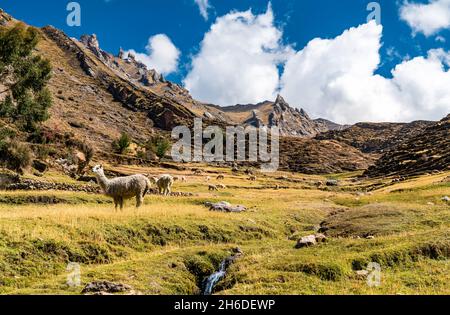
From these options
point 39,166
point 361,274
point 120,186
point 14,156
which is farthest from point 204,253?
point 39,166

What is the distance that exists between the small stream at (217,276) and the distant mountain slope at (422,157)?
98788 mm

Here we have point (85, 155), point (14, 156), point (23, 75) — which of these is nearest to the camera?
point (14, 156)

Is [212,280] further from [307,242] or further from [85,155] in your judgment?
[85,155]

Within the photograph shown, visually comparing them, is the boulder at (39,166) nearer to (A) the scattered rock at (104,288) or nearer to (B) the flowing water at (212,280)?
(B) the flowing water at (212,280)

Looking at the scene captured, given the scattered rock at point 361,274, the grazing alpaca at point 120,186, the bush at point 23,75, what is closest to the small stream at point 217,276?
the scattered rock at point 361,274

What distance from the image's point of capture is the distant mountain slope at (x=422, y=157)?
11300 cm

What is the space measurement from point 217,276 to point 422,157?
127 m

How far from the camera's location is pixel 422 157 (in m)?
128

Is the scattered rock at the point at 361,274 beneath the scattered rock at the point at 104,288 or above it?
above

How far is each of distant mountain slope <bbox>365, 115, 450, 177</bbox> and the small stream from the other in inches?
3889

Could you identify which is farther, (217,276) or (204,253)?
(204,253)

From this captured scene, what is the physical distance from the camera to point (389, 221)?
91.9ft

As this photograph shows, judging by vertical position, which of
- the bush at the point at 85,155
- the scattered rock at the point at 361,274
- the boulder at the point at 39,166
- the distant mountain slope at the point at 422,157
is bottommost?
the scattered rock at the point at 361,274

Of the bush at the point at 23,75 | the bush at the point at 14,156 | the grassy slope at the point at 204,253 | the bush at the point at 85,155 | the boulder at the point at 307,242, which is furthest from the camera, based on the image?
the bush at the point at 85,155
